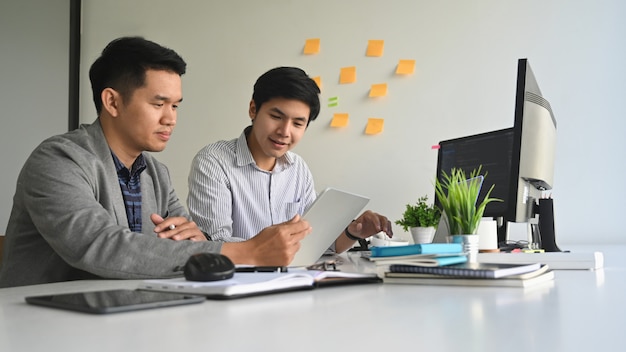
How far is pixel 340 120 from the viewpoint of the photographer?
364 cm

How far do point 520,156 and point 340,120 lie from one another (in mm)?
1928

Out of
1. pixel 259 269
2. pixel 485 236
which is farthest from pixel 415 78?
pixel 259 269

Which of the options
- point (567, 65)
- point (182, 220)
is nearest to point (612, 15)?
point (567, 65)

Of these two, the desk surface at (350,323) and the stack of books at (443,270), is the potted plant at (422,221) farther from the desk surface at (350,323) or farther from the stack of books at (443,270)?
the desk surface at (350,323)

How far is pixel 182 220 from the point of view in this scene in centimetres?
170

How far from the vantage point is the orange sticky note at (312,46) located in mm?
3723

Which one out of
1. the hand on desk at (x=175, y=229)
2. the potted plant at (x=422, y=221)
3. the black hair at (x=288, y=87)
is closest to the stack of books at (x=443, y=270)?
the hand on desk at (x=175, y=229)

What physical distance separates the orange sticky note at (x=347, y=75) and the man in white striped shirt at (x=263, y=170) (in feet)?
3.52

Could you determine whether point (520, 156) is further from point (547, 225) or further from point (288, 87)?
point (288, 87)

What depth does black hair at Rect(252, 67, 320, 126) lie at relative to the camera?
2494 millimetres

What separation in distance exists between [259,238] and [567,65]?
2325 millimetres

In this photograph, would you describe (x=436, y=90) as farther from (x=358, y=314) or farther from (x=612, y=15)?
(x=358, y=314)

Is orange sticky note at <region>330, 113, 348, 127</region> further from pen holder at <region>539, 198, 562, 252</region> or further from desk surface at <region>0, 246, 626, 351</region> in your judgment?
desk surface at <region>0, 246, 626, 351</region>

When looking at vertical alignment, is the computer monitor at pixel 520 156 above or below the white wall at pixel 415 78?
below
